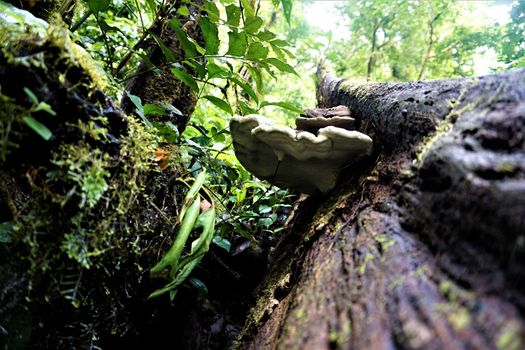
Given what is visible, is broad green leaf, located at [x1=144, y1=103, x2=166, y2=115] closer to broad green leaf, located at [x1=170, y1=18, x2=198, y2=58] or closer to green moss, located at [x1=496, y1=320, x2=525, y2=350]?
broad green leaf, located at [x1=170, y1=18, x2=198, y2=58]

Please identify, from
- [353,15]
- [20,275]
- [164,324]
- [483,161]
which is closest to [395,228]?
[483,161]

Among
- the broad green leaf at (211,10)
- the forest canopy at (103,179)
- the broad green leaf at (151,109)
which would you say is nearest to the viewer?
the forest canopy at (103,179)

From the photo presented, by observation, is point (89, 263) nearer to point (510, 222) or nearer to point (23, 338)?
point (23, 338)

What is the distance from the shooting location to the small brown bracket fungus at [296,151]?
3.86ft

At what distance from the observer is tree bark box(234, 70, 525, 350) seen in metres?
0.52

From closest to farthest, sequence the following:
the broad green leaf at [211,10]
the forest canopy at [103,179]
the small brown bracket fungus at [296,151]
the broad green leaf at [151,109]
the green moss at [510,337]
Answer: the green moss at [510,337] → the forest canopy at [103,179] → the small brown bracket fungus at [296,151] → the broad green leaf at [211,10] → the broad green leaf at [151,109]

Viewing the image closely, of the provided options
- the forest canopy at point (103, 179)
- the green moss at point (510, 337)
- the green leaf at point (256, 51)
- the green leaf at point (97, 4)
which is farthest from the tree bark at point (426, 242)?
the green leaf at point (97, 4)

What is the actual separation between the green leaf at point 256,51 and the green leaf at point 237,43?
3 cm

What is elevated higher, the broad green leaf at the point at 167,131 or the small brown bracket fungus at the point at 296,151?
the small brown bracket fungus at the point at 296,151

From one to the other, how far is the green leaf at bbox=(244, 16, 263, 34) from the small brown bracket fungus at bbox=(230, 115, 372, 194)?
1.75 feet

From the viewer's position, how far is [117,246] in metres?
1.03

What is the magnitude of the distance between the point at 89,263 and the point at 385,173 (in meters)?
1.00

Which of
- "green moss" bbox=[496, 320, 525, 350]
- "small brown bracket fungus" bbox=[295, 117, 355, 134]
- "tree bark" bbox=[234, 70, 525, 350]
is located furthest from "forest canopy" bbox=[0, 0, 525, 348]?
"green moss" bbox=[496, 320, 525, 350]

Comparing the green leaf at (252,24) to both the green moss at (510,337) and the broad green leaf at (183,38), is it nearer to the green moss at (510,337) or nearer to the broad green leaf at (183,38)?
the broad green leaf at (183,38)
